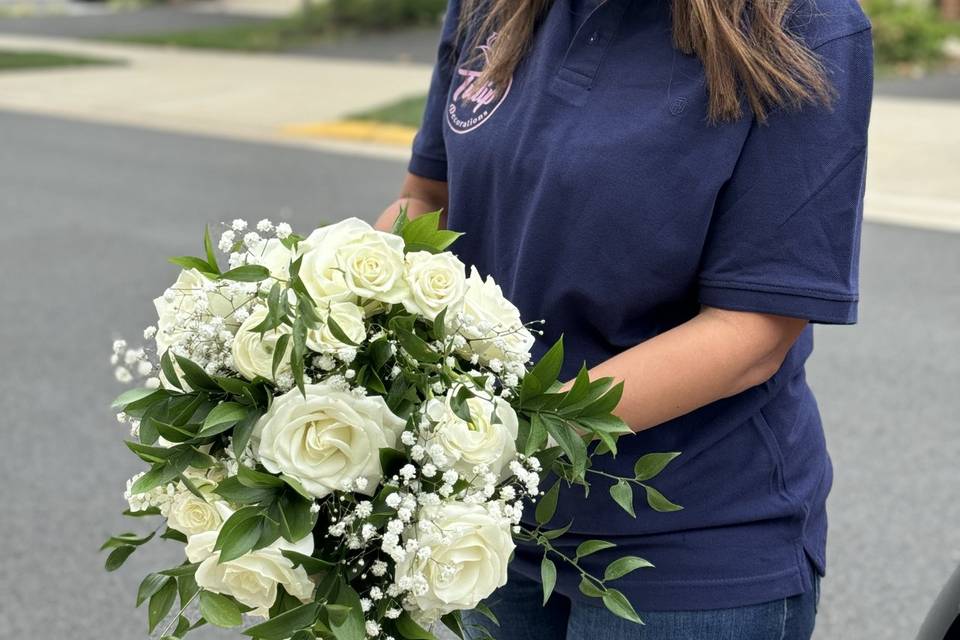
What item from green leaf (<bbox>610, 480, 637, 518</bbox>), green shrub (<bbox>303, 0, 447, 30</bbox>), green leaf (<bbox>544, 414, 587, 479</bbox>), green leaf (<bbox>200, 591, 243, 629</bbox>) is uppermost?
green leaf (<bbox>544, 414, 587, 479</bbox>)

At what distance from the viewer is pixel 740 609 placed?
154 centimetres

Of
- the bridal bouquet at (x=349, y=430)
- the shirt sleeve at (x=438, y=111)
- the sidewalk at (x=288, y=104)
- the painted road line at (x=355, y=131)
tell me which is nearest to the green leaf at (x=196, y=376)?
the bridal bouquet at (x=349, y=430)

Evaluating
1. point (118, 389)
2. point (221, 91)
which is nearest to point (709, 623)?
point (118, 389)

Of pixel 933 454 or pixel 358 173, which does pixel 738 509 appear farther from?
pixel 358 173

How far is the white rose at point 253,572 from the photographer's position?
1229mm

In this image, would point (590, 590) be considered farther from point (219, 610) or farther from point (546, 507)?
point (219, 610)

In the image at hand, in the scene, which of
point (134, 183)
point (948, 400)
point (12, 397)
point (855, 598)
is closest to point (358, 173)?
point (134, 183)

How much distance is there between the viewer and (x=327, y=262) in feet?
4.17

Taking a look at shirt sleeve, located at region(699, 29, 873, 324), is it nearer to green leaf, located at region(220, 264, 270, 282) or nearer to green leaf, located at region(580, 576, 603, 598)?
green leaf, located at region(580, 576, 603, 598)

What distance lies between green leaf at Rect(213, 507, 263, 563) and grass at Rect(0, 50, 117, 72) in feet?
53.0

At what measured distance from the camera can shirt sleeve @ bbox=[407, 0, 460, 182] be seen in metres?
1.82

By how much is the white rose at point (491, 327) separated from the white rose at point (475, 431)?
0.06 metres

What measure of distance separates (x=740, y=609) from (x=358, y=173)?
27.6 feet

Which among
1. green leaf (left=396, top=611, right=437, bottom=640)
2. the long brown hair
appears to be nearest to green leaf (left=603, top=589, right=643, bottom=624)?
green leaf (left=396, top=611, right=437, bottom=640)
